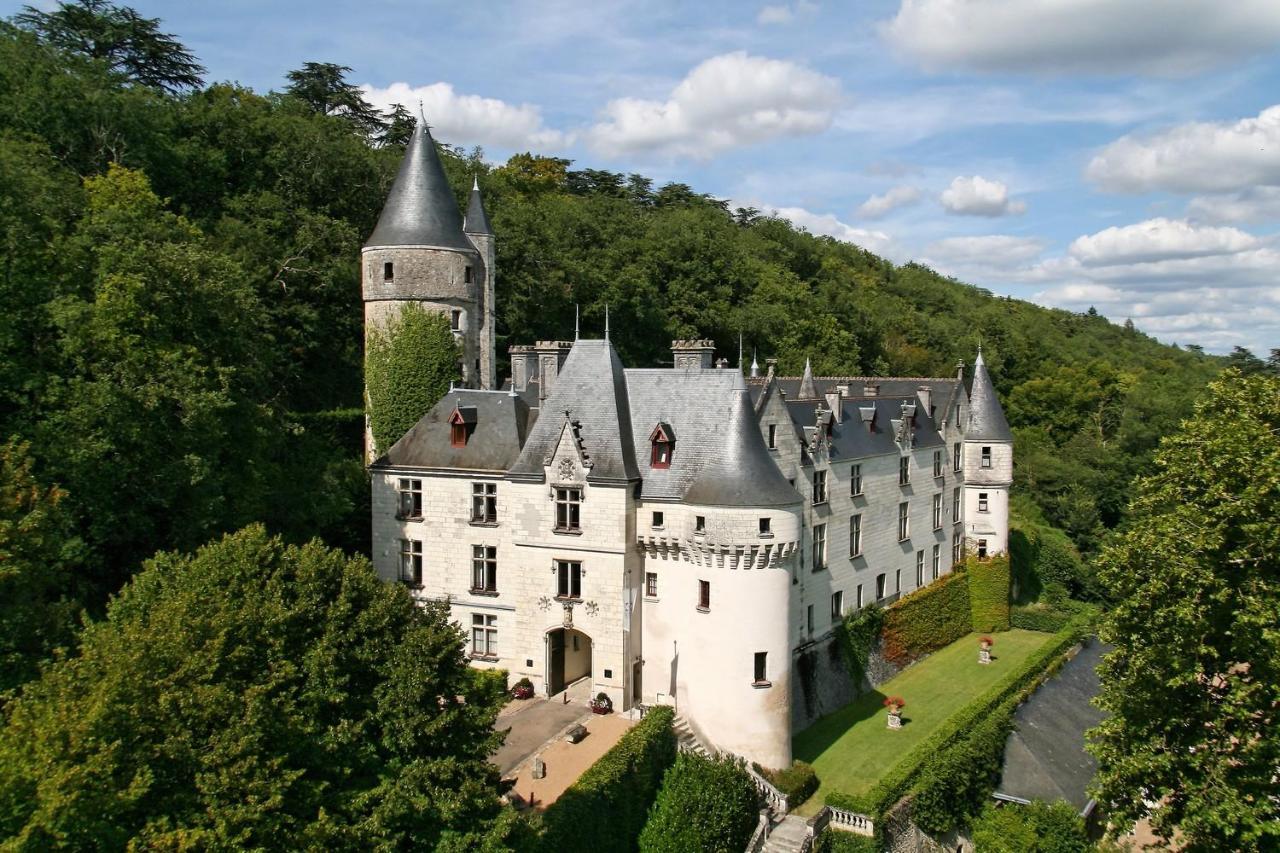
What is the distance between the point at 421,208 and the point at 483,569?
16.7 meters

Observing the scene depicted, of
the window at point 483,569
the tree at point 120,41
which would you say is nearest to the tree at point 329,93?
the tree at point 120,41

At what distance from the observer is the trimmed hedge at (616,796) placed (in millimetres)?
20109

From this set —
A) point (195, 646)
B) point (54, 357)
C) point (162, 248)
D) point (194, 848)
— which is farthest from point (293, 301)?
point (194, 848)

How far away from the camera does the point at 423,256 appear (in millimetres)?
37312

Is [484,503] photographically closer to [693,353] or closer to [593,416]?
[593,416]

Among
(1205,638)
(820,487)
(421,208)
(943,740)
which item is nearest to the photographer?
(1205,638)

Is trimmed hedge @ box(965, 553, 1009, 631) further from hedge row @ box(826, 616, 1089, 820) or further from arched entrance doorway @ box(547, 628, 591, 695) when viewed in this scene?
arched entrance doorway @ box(547, 628, 591, 695)

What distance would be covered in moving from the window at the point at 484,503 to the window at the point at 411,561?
8.33 feet

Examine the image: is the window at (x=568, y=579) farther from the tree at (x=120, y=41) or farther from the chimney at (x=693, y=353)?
the tree at (x=120, y=41)

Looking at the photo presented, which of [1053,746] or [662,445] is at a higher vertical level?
[662,445]

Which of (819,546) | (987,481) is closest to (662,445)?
(819,546)

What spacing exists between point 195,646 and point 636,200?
3660 inches

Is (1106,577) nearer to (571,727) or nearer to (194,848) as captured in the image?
(571,727)

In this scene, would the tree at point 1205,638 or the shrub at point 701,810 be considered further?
the shrub at point 701,810
